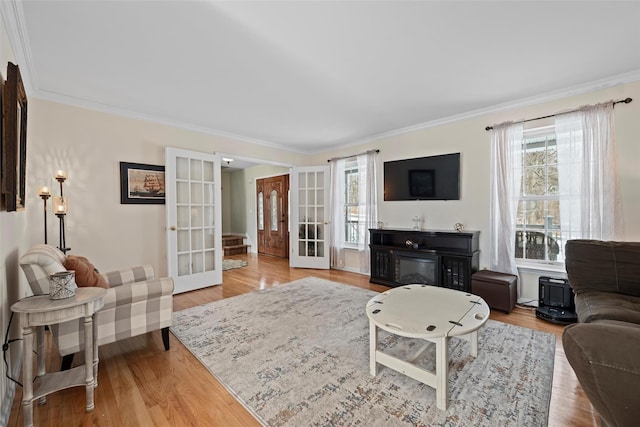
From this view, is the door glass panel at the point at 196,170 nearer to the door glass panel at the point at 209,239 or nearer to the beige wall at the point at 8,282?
the door glass panel at the point at 209,239

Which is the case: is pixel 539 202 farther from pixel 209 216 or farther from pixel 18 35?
pixel 18 35

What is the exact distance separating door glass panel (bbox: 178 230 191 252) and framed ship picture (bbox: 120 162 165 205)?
528 mm

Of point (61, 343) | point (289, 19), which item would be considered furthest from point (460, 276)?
point (61, 343)

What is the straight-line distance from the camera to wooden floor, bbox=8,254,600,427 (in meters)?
1.56

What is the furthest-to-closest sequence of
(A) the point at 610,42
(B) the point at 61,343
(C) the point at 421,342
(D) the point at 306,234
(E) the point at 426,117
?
(D) the point at 306,234
(E) the point at 426,117
(C) the point at 421,342
(A) the point at 610,42
(B) the point at 61,343

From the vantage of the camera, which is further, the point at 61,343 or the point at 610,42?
the point at 610,42

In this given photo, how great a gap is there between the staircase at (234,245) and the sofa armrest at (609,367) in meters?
7.33

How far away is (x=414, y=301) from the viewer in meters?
2.19

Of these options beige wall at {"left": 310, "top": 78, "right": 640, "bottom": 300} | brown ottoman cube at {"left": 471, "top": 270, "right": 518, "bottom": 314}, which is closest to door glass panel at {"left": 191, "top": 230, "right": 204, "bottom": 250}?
beige wall at {"left": 310, "top": 78, "right": 640, "bottom": 300}

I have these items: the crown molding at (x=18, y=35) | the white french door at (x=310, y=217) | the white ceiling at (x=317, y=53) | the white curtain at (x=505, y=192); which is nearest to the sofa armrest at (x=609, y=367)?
the white ceiling at (x=317, y=53)

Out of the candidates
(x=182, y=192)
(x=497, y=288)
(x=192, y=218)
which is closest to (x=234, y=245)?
(x=192, y=218)

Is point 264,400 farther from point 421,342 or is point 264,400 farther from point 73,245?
point 73,245

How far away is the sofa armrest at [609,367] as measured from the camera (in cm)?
74

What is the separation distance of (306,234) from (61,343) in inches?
165
